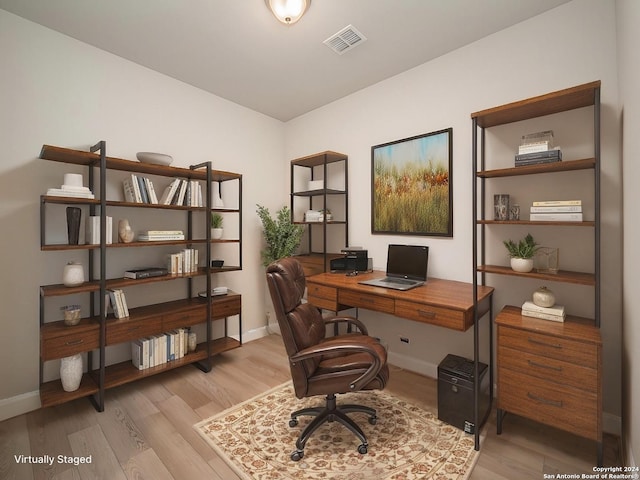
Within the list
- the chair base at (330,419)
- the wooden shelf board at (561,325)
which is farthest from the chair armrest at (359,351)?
the wooden shelf board at (561,325)

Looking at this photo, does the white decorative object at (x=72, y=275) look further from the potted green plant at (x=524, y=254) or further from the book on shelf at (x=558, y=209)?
the book on shelf at (x=558, y=209)

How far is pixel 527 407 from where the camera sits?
6.02 feet

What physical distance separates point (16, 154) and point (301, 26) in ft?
7.77

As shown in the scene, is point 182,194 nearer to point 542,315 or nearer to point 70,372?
point 70,372

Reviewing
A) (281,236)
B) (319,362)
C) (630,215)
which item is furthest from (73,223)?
(630,215)

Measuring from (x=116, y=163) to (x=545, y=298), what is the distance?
3.37 m

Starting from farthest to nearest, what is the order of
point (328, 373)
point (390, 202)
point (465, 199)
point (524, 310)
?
point (390, 202)
point (465, 199)
point (524, 310)
point (328, 373)

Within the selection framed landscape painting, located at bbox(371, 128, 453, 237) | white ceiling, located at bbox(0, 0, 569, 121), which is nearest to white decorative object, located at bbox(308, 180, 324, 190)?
framed landscape painting, located at bbox(371, 128, 453, 237)

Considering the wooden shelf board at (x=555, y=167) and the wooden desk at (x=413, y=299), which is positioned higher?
the wooden shelf board at (x=555, y=167)

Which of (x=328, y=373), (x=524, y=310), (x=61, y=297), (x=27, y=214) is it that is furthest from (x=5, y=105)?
(x=524, y=310)

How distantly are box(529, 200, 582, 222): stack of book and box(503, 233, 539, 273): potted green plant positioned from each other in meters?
0.18

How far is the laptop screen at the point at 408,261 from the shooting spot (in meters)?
2.65

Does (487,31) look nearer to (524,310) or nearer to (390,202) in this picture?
(390,202)

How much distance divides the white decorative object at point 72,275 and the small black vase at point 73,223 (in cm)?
18
